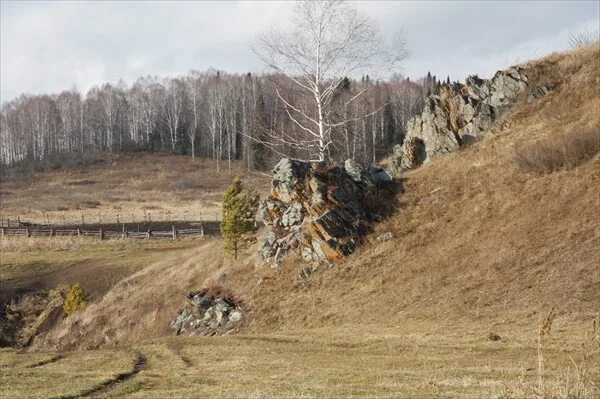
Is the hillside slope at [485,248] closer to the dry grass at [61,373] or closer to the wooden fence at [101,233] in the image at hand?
the dry grass at [61,373]

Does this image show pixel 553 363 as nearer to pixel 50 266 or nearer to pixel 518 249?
pixel 518 249

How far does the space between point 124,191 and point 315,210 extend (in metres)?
65.5

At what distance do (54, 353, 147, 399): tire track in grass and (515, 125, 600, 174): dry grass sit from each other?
55.2ft

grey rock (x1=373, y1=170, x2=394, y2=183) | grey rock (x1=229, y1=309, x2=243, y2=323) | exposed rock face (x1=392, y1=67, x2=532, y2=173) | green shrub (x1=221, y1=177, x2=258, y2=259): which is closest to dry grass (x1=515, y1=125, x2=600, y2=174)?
exposed rock face (x1=392, y1=67, x2=532, y2=173)

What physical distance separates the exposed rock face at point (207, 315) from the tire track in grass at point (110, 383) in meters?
5.72

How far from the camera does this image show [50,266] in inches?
1811

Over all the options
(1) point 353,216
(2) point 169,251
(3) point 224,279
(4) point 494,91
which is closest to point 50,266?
(2) point 169,251

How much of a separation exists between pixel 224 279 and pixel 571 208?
1481 centimetres

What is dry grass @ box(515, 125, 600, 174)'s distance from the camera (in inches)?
960

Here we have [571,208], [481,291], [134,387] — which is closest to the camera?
[134,387]

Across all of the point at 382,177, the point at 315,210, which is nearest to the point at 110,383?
the point at 315,210

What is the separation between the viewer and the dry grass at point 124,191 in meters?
70.6

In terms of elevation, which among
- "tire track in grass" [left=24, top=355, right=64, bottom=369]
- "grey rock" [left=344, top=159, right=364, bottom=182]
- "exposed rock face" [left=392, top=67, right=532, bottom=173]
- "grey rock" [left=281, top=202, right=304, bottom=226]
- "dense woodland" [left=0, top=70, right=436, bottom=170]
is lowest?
"tire track in grass" [left=24, top=355, right=64, bottom=369]

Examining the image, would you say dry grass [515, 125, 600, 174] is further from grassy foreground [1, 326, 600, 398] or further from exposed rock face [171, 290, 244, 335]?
exposed rock face [171, 290, 244, 335]
